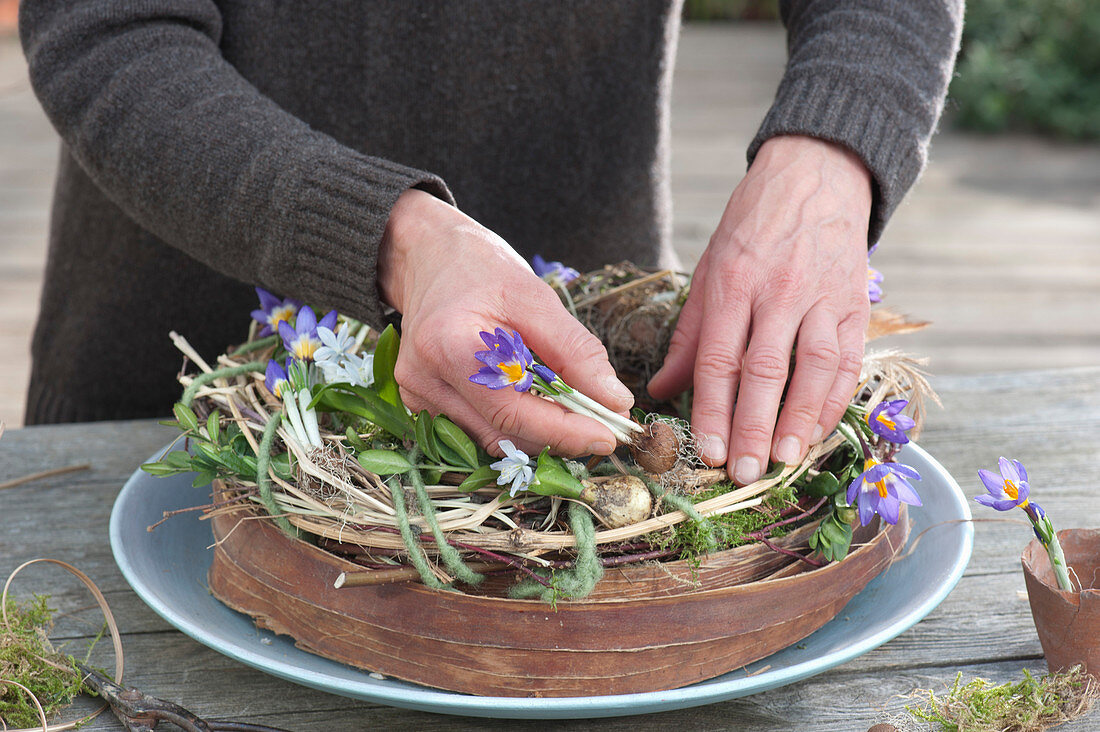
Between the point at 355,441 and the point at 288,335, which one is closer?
the point at 355,441

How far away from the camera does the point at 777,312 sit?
84 centimetres

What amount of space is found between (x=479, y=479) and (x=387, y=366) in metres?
0.15

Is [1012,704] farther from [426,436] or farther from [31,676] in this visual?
[31,676]

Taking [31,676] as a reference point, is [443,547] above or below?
above

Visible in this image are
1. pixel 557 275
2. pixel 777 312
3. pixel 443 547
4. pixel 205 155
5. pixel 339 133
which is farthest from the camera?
pixel 339 133

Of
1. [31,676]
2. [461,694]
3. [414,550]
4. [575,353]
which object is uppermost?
[575,353]

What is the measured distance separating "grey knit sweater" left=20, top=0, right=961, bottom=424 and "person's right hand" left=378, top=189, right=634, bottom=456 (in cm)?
13

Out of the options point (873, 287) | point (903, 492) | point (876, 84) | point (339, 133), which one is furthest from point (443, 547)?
point (339, 133)

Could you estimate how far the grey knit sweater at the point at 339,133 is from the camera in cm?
93

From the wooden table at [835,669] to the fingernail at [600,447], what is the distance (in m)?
0.21

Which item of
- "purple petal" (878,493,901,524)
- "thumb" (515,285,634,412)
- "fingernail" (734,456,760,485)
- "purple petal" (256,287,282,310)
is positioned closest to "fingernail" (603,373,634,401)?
"thumb" (515,285,634,412)

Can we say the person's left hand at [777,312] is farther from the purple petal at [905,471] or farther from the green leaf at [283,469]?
the green leaf at [283,469]

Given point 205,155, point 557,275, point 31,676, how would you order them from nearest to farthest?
1. point 31,676
2. point 205,155
3. point 557,275

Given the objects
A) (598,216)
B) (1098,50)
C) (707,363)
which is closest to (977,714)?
(707,363)
